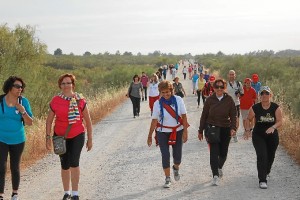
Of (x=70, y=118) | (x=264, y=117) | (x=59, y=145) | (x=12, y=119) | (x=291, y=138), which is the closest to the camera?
(x=59, y=145)

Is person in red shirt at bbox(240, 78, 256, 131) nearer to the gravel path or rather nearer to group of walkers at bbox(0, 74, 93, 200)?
the gravel path

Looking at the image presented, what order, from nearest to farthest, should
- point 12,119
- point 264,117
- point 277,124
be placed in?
point 12,119 → point 277,124 → point 264,117

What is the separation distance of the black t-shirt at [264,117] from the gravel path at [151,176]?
0.98 metres

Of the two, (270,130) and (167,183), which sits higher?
(270,130)

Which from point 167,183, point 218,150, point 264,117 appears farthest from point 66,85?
point 264,117

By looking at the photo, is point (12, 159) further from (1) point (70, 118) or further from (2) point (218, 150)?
(2) point (218, 150)

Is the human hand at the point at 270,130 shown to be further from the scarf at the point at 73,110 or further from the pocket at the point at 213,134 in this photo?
the scarf at the point at 73,110

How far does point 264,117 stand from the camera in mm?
7402

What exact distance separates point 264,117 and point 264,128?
189 millimetres

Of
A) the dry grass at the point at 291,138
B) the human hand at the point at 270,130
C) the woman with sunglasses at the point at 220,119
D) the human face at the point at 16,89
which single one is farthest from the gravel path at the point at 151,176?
the human face at the point at 16,89

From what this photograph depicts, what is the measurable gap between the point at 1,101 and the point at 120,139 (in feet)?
22.8

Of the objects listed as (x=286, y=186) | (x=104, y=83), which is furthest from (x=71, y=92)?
(x=104, y=83)

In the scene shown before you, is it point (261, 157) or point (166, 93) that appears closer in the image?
point (166, 93)

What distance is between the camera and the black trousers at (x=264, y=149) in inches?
290
